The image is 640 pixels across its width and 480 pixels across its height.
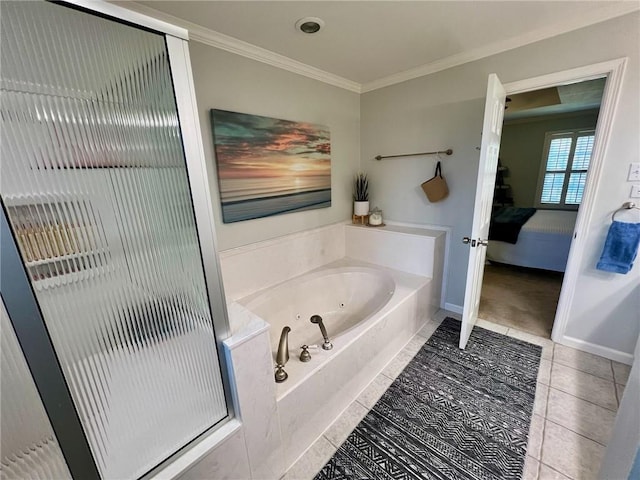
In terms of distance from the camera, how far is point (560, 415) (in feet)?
5.04

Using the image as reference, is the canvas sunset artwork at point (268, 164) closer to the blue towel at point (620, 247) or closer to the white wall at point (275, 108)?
the white wall at point (275, 108)

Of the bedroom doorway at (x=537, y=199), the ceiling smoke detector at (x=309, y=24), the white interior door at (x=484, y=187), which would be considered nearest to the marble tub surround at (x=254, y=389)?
the white interior door at (x=484, y=187)

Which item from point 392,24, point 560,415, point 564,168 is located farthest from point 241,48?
point 564,168

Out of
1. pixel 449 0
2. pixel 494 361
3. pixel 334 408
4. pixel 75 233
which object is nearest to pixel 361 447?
pixel 334 408

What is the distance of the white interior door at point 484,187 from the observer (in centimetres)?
172

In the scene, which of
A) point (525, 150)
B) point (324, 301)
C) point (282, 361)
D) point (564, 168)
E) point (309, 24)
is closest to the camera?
point (282, 361)

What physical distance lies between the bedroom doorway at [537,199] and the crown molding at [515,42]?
34 centimetres

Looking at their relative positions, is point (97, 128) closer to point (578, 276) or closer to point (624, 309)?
point (578, 276)

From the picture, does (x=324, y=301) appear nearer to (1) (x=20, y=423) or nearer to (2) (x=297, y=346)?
(2) (x=297, y=346)

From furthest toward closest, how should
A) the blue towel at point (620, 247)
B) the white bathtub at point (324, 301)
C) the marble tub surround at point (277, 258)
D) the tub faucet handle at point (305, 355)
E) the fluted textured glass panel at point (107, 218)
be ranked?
the white bathtub at point (324, 301) → the marble tub surround at point (277, 258) → the blue towel at point (620, 247) → the tub faucet handle at point (305, 355) → the fluted textured glass panel at point (107, 218)

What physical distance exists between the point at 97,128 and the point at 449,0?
6.06 feet

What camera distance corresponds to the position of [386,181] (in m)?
2.84

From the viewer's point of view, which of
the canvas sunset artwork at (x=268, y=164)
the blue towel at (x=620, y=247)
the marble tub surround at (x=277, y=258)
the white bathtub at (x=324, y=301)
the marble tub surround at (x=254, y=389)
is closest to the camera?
the marble tub surround at (x=254, y=389)

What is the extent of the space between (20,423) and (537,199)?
7.26m
